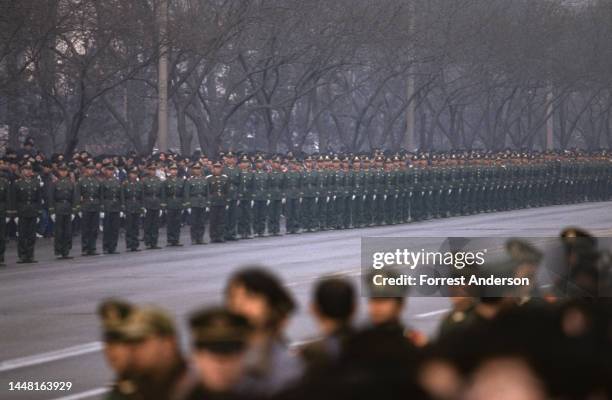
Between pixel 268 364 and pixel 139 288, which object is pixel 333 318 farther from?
pixel 139 288

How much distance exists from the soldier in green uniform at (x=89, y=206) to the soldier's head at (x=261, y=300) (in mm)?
21498

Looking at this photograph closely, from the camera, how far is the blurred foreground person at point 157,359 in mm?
5238

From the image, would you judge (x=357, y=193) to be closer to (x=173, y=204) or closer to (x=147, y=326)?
(x=173, y=204)

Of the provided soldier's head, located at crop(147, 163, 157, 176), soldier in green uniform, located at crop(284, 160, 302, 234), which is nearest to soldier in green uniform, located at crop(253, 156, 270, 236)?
soldier in green uniform, located at crop(284, 160, 302, 234)

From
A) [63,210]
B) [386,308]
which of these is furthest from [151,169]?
[386,308]

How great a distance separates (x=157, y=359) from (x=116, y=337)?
1.03ft

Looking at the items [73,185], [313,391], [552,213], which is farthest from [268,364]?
[552,213]

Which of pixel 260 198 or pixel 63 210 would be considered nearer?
pixel 63 210

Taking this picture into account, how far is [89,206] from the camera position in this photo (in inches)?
1064

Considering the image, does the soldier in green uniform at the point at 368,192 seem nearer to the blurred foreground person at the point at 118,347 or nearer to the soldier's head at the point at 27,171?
the soldier's head at the point at 27,171

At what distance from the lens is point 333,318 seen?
5.76 m

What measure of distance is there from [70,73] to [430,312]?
2155 cm

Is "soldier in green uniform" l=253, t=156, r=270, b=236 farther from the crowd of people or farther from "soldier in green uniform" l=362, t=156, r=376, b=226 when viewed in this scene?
the crowd of people

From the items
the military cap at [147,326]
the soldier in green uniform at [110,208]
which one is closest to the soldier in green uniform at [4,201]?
the soldier in green uniform at [110,208]
